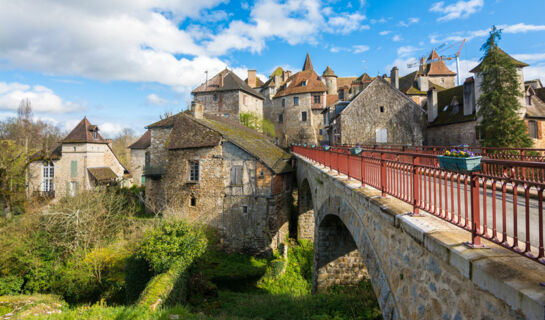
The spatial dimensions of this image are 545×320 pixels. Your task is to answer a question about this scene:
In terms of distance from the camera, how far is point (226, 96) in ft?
122

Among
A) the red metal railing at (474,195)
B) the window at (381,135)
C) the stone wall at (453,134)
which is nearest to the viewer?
the red metal railing at (474,195)

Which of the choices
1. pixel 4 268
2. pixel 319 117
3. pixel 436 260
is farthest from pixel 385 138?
pixel 4 268

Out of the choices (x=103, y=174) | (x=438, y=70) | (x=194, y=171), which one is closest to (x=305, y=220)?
(x=194, y=171)

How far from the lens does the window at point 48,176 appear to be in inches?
1137

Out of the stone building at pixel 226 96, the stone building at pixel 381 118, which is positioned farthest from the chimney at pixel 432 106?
the stone building at pixel 226 96

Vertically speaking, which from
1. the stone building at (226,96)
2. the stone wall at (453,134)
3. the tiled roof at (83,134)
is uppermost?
the stone building at (226,96)

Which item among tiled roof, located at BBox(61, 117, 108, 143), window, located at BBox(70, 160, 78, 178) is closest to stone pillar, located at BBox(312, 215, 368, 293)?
tiled roof, located at BBox(61, 117, 108, 143)

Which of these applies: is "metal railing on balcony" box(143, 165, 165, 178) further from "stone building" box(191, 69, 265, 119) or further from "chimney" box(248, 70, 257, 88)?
"chimney" box(248, 70, 257, 88)

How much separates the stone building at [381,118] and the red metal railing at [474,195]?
59.7ft

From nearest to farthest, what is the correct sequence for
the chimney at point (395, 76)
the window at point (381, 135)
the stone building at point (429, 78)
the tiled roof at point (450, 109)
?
the tiled roof at point (450, 109), the window at point (381, 135), the chimney at point (395, 76), the stone building at point (429, 78)

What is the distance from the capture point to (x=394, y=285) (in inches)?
159

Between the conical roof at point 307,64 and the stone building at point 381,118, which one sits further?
the conical roof at point 307,64

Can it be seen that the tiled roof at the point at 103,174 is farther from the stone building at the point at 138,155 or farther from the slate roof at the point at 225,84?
the slate roof at the point at 225,84

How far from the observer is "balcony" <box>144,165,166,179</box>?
877 inches
